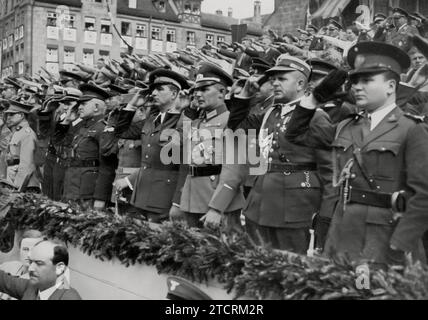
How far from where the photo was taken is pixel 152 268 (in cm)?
529

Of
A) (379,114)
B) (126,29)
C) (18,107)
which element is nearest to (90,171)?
(18,107)

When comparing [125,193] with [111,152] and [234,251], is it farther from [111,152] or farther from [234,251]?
[234,251]

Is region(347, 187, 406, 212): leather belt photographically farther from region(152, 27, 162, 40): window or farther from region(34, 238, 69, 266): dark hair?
region(152, 27, 162, 40): window

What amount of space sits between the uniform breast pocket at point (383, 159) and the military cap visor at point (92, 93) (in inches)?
203

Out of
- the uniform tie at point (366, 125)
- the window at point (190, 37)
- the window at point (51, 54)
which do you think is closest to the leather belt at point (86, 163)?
the uniform tie at point (366, 125)

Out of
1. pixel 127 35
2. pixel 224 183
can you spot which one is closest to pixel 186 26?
pixel 127 35

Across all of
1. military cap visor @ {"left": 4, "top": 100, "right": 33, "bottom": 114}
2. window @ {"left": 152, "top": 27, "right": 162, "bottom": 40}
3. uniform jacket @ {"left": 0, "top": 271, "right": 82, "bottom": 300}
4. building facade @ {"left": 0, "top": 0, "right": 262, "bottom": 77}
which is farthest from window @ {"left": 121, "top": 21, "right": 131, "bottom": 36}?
uniform jacket @ {"left": 0, "top": 271, "right": 82, "bottom": 300}

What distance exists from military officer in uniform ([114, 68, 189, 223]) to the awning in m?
19.0

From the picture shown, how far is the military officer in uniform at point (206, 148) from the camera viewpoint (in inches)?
248

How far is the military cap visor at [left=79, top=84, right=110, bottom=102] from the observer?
9.01 m

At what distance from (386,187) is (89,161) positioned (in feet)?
16.3

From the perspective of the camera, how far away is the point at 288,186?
5.45 m

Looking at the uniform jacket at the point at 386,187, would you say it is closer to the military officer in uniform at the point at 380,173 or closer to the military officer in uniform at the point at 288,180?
the military officer in uniform at the point at 380,173

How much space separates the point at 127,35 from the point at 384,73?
52434 millimetres
